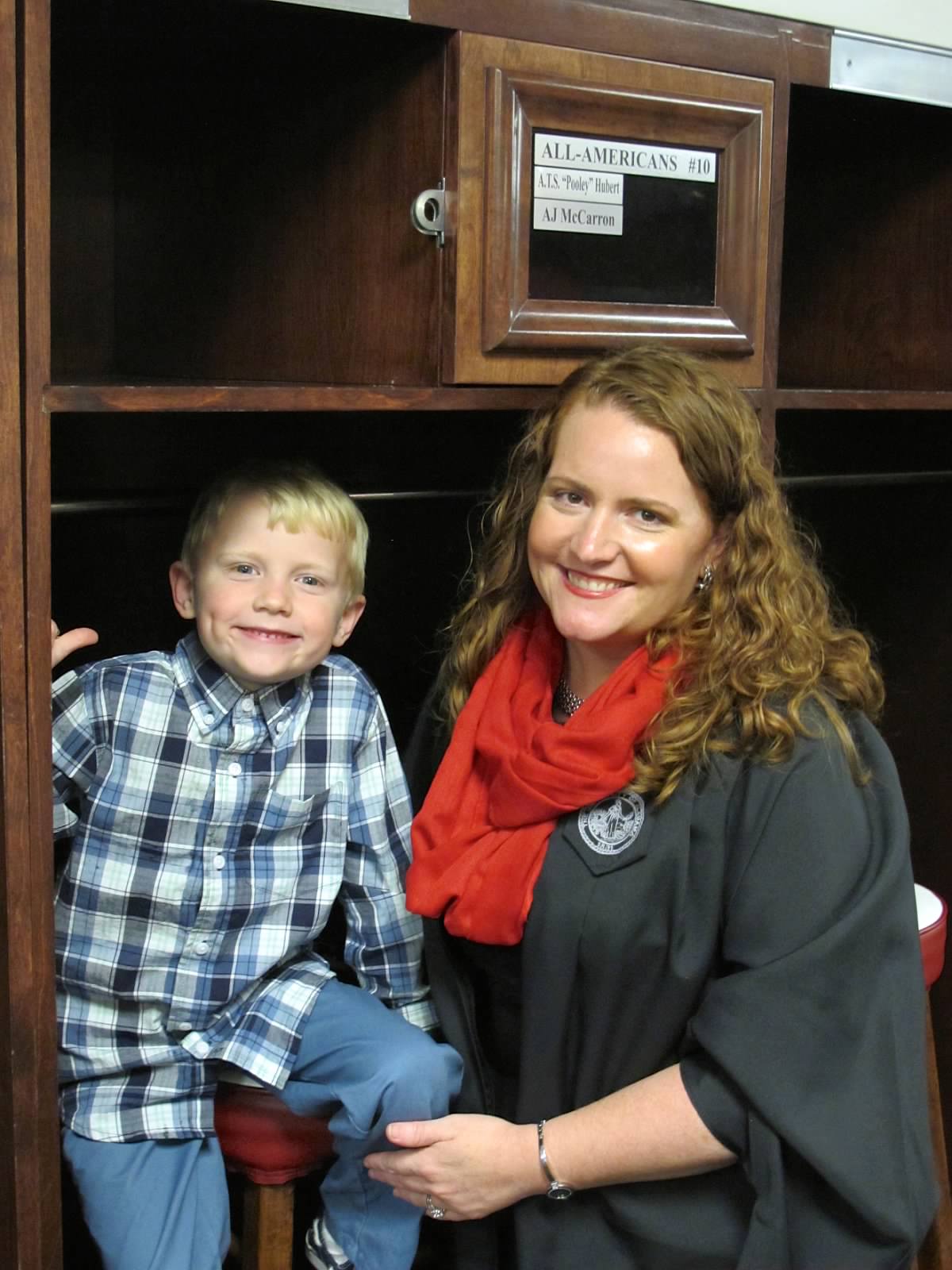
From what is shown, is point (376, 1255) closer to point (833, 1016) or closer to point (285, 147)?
point (833, 1016)

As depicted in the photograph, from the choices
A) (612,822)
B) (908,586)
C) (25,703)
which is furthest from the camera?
(908,586)

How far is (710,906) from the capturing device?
56.6 inches

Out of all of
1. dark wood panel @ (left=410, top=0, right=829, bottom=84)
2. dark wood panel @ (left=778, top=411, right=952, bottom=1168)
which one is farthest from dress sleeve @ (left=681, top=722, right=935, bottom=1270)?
dark wood panel @ (left=778, top=411, right=952, bottom=1168)

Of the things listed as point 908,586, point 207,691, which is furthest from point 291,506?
point 908,586

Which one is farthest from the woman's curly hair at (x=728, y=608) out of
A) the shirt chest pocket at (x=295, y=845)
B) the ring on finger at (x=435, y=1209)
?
the ring on finger at (x=435, y=1209)

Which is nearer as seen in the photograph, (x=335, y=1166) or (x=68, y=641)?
(x=68, y=641)

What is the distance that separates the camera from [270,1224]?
1603 mm

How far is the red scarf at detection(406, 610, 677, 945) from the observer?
1.47 meters

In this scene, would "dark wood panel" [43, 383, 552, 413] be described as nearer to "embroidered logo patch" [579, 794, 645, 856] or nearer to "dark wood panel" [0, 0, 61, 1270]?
"dark wood panel" [0, 0, 61, 1270]

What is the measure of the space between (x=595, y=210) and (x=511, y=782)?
599 millimetres

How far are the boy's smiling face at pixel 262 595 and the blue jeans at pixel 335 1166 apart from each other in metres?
0.37

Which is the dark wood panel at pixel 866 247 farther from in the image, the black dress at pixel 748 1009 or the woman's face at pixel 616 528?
the black dress at pixel 748 1009

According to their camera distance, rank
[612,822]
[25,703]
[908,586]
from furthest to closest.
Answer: [908,586] < [612,822] < [25,703]

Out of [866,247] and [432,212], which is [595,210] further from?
[866,247]
